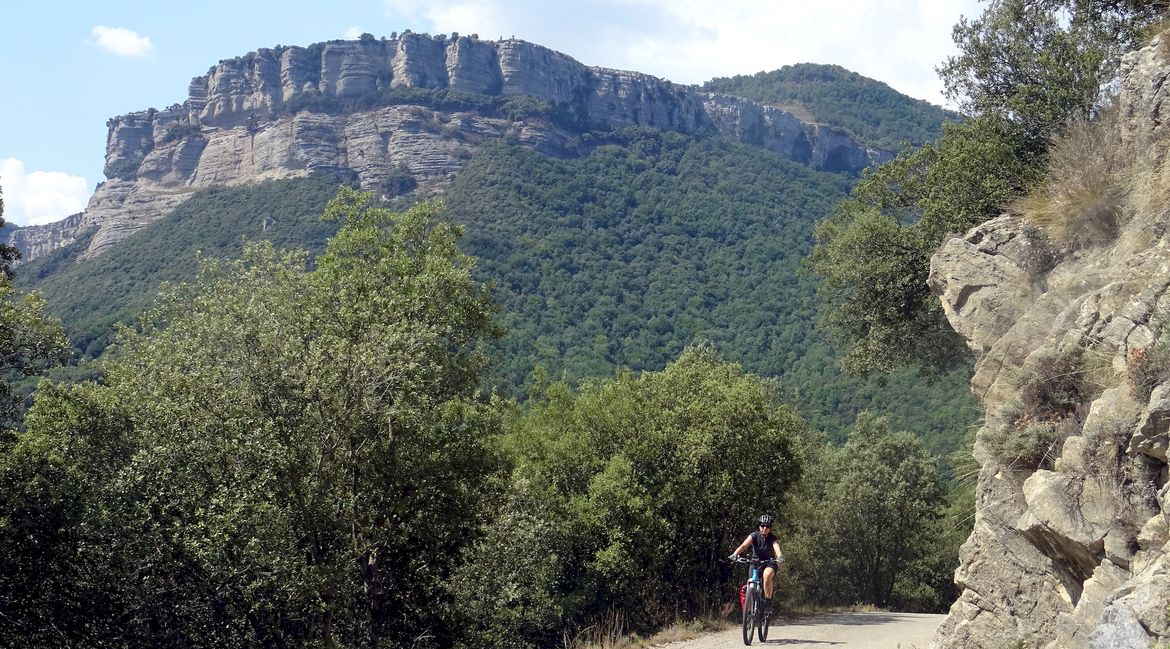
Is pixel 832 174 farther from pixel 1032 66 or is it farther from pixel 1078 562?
pixel 1078 562

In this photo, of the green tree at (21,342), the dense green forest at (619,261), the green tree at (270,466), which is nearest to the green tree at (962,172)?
the green tree at (270,466)

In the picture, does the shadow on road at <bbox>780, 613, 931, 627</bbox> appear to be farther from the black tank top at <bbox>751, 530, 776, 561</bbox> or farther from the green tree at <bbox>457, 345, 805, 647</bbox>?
the black tank top at <bbox>751, 530, 776, 561</bbox>

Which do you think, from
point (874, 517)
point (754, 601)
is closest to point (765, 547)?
point (754, 601)

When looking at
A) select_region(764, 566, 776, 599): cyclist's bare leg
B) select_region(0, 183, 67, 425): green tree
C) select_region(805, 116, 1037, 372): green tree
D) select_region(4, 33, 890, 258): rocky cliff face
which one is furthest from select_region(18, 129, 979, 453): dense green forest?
select_region(764, 566, 776, 599): cyclist's bare leg

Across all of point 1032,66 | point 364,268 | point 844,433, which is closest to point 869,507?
point 844,433

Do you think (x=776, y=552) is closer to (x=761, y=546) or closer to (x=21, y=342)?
(x=761, y=546)

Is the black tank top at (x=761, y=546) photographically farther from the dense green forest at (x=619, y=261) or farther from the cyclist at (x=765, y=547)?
the dense green forest at (x=619, y=261)

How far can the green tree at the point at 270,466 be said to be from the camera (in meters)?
12.7

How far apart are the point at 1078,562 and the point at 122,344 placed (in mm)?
13612

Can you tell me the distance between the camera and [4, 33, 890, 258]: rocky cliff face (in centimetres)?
15050

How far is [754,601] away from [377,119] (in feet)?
514

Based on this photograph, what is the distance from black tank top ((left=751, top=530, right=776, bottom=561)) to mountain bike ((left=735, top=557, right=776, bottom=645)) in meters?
0.14

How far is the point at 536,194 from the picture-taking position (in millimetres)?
122625

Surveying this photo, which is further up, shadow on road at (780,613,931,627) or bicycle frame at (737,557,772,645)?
bicycle frame at (737,557,772,645)
